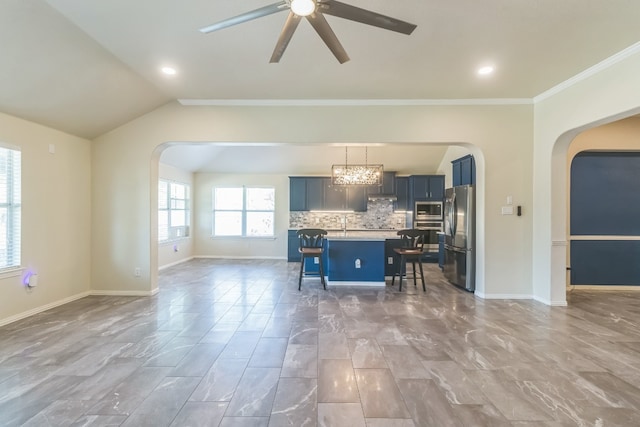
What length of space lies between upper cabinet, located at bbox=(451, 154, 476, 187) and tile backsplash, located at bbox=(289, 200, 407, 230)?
2.77 m

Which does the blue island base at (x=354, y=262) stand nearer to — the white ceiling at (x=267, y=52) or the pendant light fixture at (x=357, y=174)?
the pendant light fixture at (x=357, y=174)

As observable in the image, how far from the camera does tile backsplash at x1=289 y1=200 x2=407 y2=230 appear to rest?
27.2ft

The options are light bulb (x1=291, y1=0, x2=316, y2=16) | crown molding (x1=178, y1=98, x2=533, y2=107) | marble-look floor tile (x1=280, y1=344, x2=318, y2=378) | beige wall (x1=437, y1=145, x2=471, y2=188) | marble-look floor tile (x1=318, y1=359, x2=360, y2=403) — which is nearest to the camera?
light bulb (x1=291, y1=0, x2=316, y2=16)

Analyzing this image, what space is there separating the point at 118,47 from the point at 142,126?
5.60ft

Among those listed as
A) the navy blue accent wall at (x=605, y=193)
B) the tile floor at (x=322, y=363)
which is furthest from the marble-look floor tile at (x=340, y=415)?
the navy blue accent wall at (x=605, y=193)

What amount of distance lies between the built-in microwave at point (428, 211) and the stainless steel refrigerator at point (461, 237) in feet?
7.68

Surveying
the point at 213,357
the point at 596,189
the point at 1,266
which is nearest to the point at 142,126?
the point at 1,266

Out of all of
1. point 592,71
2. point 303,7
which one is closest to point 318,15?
point 303,7

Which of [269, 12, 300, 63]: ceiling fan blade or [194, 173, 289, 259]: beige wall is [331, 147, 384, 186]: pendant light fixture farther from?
[269, 12, 300, 63]: ceiling fan blade

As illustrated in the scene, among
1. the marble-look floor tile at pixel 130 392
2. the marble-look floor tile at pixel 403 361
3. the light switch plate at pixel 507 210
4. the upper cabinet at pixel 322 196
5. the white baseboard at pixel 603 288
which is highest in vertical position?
the upper cabinet at pixel 322 196

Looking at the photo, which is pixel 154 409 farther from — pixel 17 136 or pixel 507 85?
pixel 507 85

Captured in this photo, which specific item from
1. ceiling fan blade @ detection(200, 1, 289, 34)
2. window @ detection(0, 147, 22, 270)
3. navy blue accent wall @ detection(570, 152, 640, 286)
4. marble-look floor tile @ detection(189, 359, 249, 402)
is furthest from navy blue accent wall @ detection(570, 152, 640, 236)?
window @ detection(0, 147, 22, 270)

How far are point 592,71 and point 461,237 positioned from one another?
264 cm

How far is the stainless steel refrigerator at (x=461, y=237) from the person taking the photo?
15.6 ft
